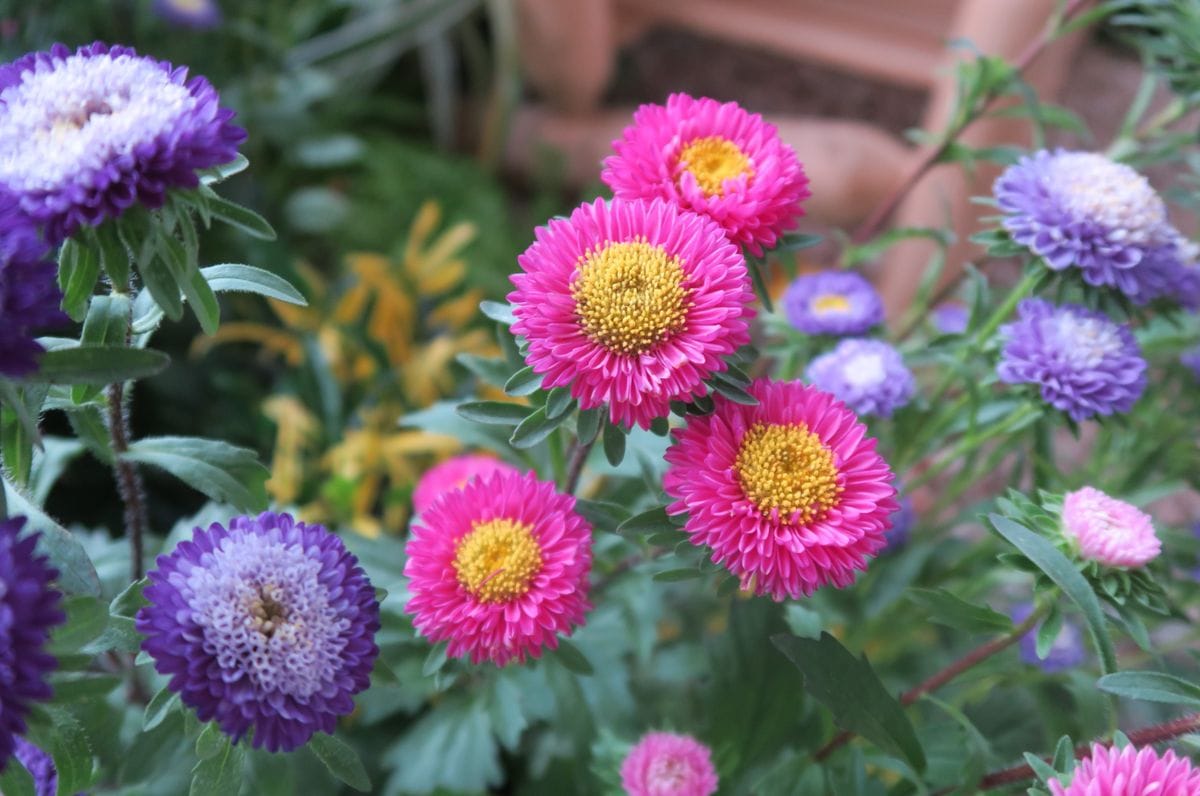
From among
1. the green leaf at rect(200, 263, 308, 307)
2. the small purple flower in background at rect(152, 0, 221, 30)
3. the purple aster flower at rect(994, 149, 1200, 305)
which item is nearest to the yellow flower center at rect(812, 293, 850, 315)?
the purple aster flower at rect(994, 149, 1200, 305)

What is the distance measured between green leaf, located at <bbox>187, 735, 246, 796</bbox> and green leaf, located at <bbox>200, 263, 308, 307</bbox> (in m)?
0.19

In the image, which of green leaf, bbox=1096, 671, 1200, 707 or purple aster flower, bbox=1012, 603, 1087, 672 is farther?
purple aster flower, bbox=1012, 603, 1087, 672

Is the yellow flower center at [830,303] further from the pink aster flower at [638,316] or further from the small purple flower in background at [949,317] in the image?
the pink aster flower at [638,316]

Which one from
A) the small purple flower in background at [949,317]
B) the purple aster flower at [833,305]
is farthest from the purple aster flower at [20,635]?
the small purple flower in background at [949,317]

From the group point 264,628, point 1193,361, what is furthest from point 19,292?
point 1193,361

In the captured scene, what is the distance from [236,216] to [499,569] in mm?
181

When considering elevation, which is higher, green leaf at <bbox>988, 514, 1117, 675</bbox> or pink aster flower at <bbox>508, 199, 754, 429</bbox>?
pink aster flower at <bbox>508, 199, 754, 429</bbox>

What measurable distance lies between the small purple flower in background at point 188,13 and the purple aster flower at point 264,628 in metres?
0.79

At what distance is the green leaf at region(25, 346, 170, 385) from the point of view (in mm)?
365

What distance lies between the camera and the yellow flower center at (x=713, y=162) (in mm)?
439

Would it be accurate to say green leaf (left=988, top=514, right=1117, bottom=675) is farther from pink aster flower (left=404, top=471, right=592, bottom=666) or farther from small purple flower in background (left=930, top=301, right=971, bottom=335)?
small purple flower in background (left=930, top=301, right=971, bottom=335)

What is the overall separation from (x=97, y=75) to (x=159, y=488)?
73 cm

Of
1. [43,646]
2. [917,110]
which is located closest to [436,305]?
[917,110]

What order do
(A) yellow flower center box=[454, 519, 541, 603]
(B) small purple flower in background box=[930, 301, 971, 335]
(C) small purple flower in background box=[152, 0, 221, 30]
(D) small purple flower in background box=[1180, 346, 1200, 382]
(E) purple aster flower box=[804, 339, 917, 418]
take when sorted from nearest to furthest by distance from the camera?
1. (A) yellow flower center box=[454, 519, 541, 603]
2. (E) purple aster flower box=[804, 339, 917, 418]
3. (D) small purple flower in background box=[1180, 346, 1200, 382]
4. (B) small purple flower in background box=[930, 301, 971, 335]
5. (C) small purple flower in background box=[152, 0, 221, 30]
